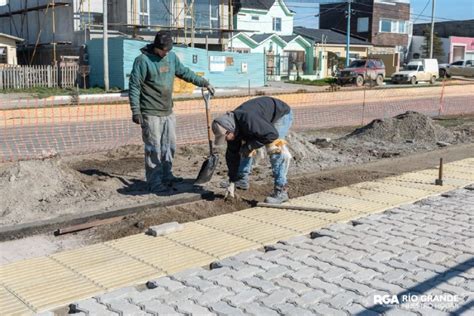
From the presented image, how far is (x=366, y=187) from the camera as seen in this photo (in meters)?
8.12

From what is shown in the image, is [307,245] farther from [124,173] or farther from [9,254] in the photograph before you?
[124,173]

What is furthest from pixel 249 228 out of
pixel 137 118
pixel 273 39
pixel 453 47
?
pixel 453 47

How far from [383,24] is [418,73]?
19.5 meters

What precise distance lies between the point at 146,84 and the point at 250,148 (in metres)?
1.72

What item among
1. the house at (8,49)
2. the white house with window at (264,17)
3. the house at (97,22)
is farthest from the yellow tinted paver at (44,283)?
the white house with window at (264,17)

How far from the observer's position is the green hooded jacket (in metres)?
7.21

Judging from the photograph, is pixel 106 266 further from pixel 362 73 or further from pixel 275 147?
pixel 362 73

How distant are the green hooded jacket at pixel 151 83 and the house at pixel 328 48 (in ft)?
139

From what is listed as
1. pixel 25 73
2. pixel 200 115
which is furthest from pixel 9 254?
pixel 25 73

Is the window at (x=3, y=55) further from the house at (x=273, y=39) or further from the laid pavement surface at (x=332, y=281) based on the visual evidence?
the laid pavement surface at (x=332, y=281)

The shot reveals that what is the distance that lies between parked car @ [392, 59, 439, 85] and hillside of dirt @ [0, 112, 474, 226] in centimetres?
3100

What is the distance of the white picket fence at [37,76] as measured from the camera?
94.6 ft

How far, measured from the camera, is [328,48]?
5253 cm

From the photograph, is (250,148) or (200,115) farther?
(200,115)
